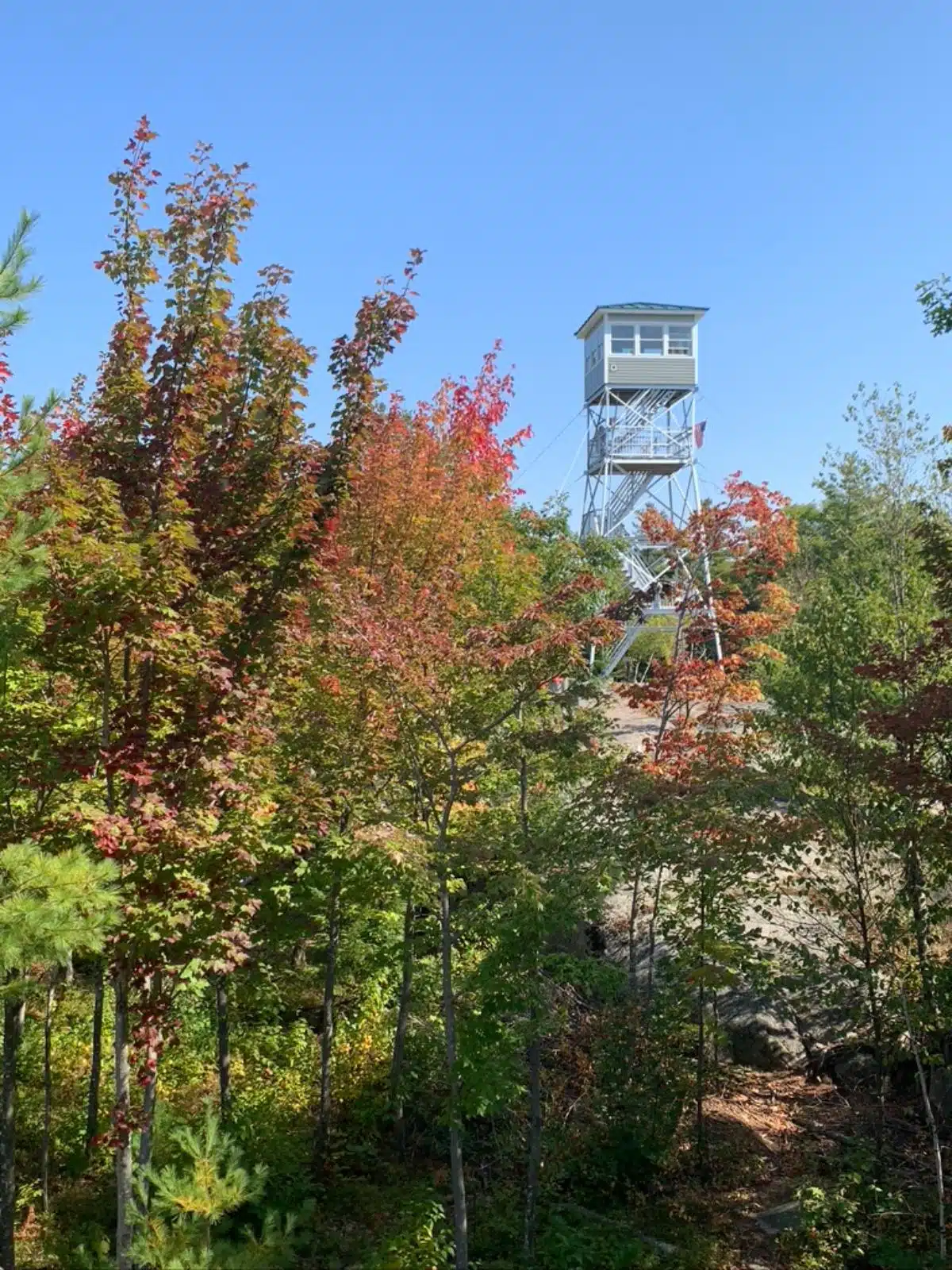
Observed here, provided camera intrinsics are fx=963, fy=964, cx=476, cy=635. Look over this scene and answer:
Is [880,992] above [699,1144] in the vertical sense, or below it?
above

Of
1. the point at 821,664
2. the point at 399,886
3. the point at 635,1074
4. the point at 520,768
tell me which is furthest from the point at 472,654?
the point at 635,1074

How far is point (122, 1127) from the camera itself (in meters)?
5.27

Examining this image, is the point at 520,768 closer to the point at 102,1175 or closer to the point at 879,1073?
the point at 879,1073

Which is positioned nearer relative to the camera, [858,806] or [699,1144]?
[858,806]

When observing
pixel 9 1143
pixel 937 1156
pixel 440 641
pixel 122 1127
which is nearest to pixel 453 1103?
pixel 122 1127

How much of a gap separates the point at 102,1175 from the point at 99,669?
211 inches

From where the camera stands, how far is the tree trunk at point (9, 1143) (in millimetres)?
7035

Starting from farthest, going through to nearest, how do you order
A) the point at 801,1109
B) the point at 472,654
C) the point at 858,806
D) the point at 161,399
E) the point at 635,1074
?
the point at 801,1109, the point at 635,1074, the point at 858,806, the point at 472,654, the point at 161,399

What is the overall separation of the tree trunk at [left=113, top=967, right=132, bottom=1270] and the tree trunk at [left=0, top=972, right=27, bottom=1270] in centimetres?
205

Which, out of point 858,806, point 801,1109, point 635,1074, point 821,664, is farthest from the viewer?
point 801,1109

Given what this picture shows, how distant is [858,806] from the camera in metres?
7.14

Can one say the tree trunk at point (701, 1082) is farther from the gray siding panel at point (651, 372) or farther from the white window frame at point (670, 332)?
the white window frame at point (670, 332)

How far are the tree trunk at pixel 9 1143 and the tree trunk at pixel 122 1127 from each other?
2053mm

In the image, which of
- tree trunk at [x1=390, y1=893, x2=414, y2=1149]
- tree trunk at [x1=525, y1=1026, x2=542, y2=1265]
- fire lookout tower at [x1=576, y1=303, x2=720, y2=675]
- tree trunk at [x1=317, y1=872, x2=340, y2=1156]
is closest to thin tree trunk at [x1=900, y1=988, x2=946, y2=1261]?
tree trunk at [x1=525, y1=1026, x2=542, y2=1265]
